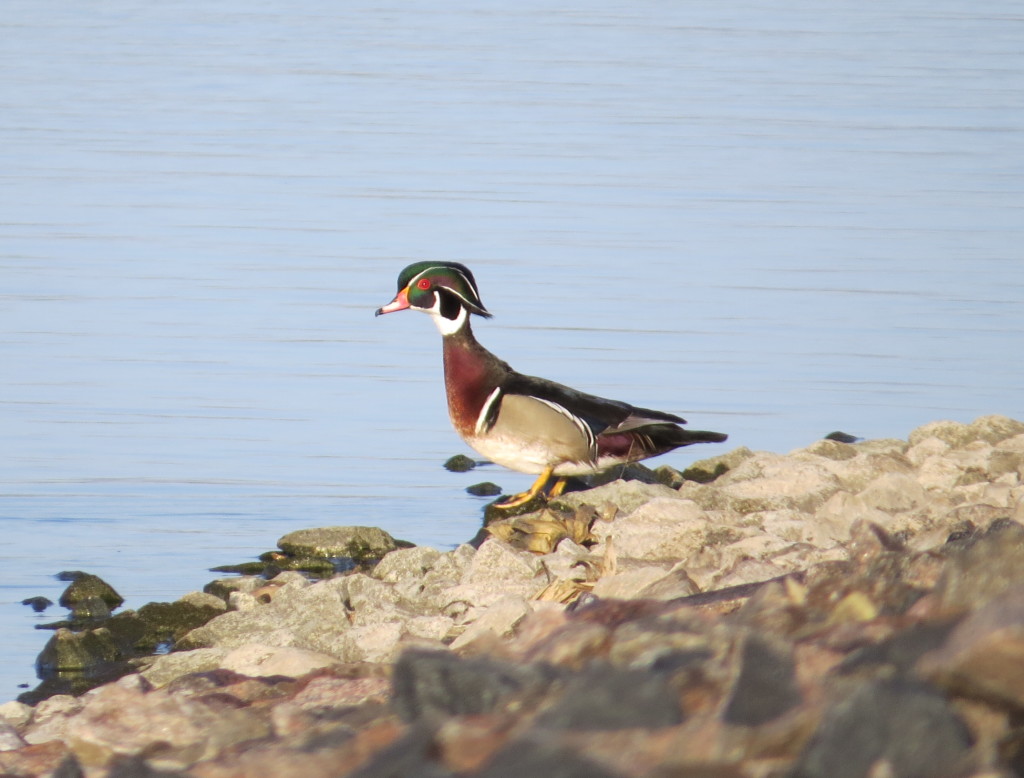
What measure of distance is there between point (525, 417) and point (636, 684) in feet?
16.8

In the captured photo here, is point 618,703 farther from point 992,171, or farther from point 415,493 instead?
point 992,171

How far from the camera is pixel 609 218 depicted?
1402 cm

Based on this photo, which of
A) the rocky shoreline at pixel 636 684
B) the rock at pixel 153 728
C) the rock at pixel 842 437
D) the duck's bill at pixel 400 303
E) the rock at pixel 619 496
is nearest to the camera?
the rocky shoreline at pixel 636 684

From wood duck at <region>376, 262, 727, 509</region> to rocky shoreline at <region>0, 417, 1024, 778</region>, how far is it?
1.87 meters

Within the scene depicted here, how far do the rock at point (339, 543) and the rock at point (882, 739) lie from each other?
515cm

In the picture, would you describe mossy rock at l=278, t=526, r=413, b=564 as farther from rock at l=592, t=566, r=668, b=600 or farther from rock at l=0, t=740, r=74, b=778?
rock at l=0, t=740, r=74, b=778

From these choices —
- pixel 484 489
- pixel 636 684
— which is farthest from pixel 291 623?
pixel 636 684

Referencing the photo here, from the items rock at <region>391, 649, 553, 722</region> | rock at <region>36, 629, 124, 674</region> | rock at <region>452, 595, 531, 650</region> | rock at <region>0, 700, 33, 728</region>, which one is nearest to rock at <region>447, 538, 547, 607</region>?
rock at <region>452, 595, 531, 650</region>

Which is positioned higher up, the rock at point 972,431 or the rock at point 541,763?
the rock at point 972,431

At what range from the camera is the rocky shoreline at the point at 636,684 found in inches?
98.4

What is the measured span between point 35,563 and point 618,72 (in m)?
16.4

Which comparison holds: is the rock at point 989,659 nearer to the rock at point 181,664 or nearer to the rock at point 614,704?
the rock at point 614,704

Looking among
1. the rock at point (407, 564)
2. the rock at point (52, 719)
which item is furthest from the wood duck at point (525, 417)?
the rock at point (52, 719)

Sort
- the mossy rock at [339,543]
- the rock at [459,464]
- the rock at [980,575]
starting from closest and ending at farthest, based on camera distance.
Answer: the rock at [980,575] → the mossy rock at [339,543] → the rock at [459,464]
